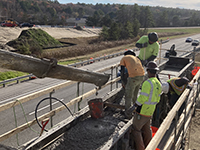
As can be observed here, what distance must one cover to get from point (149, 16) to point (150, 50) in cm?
8230

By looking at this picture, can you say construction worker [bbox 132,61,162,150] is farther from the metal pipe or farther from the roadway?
the roadway

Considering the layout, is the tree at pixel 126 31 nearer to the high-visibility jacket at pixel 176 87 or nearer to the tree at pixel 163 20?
the high-visibility jacket at pixel 176 87

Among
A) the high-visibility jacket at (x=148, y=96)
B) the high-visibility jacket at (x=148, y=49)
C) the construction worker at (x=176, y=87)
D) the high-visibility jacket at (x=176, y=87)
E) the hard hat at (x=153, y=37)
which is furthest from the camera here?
the high-visibility jacket at (x=148, y=49)

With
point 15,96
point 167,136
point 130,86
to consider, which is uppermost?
point 130,86

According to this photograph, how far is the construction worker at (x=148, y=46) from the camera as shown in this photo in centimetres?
766

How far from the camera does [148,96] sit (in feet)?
15.7

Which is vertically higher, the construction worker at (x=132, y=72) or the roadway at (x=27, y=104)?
the construction worker at (x=132, y=72)

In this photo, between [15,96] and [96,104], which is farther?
[15,96]

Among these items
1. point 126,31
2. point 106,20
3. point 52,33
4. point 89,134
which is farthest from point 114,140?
point 106,20

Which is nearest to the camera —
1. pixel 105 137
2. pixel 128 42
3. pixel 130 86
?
pixel 105 137

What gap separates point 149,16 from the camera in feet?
278

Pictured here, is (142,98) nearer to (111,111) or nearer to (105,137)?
(105,137)

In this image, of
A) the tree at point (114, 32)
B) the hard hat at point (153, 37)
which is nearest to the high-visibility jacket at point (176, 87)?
the hard hat at point (153, 37)

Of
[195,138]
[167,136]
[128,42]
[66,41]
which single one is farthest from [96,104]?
[128,42]
